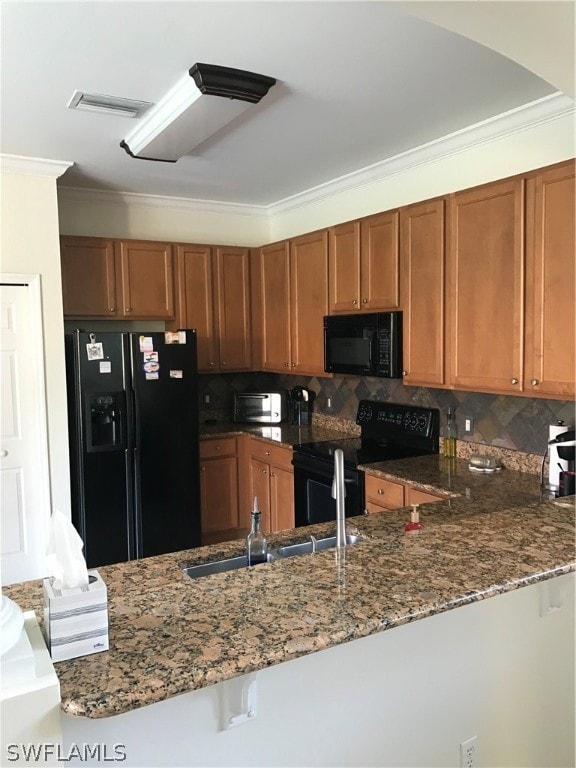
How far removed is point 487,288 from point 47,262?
2.53m

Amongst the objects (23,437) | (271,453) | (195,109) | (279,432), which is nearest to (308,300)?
(279,432)

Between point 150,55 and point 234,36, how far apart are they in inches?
14.3

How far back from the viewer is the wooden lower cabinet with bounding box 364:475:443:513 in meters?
2.97

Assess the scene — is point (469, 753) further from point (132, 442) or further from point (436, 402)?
point (132, 442)

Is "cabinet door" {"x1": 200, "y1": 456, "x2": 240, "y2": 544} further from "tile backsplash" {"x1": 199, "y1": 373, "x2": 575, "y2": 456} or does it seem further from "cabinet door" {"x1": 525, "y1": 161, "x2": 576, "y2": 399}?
"cabinet door" {"x1": 525, "y1": 161, "x2": 576, "y2": 399}

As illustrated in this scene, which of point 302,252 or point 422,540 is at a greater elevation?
point 302,252

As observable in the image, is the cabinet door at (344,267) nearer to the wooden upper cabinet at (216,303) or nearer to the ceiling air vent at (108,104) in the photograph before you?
the wooden upper cabinet at (216,303)

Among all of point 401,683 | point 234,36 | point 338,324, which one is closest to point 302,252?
point 338,324

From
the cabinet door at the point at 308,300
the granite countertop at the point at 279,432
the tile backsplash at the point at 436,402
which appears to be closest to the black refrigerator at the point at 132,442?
the granite countertop at the point at 279,432

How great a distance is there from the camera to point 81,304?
13.7 ft

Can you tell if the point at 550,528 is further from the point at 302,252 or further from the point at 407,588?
the point at 302,252

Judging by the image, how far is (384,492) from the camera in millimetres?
3223

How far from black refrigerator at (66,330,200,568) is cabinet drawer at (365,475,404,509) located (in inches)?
53.9

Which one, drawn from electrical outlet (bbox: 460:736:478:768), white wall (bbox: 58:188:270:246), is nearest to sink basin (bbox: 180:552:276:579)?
electrical outlet (bbox: 460:736:478:768)
